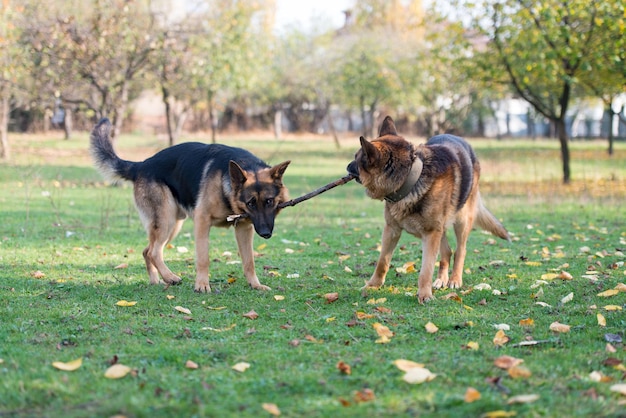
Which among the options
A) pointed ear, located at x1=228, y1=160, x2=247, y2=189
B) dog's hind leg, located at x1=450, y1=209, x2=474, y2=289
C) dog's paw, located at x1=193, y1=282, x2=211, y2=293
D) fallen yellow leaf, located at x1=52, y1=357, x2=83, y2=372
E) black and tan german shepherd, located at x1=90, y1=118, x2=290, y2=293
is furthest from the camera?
dog's hind leg, located at x1=450, y1=209, x2=474, y2=289

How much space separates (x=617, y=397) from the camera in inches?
155

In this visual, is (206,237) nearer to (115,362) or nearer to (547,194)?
(115,362)

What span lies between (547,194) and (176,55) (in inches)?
512

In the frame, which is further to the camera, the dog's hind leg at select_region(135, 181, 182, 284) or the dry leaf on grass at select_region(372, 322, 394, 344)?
the dog's hind leg at select_region(135, 181, 182, 284)

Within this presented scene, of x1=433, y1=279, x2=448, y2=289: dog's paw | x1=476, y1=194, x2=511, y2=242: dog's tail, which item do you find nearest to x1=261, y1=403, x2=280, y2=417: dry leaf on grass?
x1=433, y1=279, x2=448, y2=289: dog's paw

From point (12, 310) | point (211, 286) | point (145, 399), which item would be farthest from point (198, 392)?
point (211, 286)

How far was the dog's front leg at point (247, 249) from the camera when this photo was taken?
745cm

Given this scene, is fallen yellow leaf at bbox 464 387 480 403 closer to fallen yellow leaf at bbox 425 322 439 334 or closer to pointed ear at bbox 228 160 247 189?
fallen yellow leaf at bbox 425 322 439 334

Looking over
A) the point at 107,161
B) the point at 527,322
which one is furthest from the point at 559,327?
the point at 107,161

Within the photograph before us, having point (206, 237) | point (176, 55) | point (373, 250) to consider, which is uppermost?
point (176, 55)

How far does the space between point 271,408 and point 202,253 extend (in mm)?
3803

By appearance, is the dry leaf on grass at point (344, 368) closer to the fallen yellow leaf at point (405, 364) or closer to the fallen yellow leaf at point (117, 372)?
the fallen yellow leaf at point (405, 364)

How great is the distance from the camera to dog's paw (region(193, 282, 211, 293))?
23.4 feet

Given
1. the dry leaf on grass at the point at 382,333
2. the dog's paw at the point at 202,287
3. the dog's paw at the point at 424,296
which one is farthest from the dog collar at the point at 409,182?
the dog's paw at the point at 202,287
